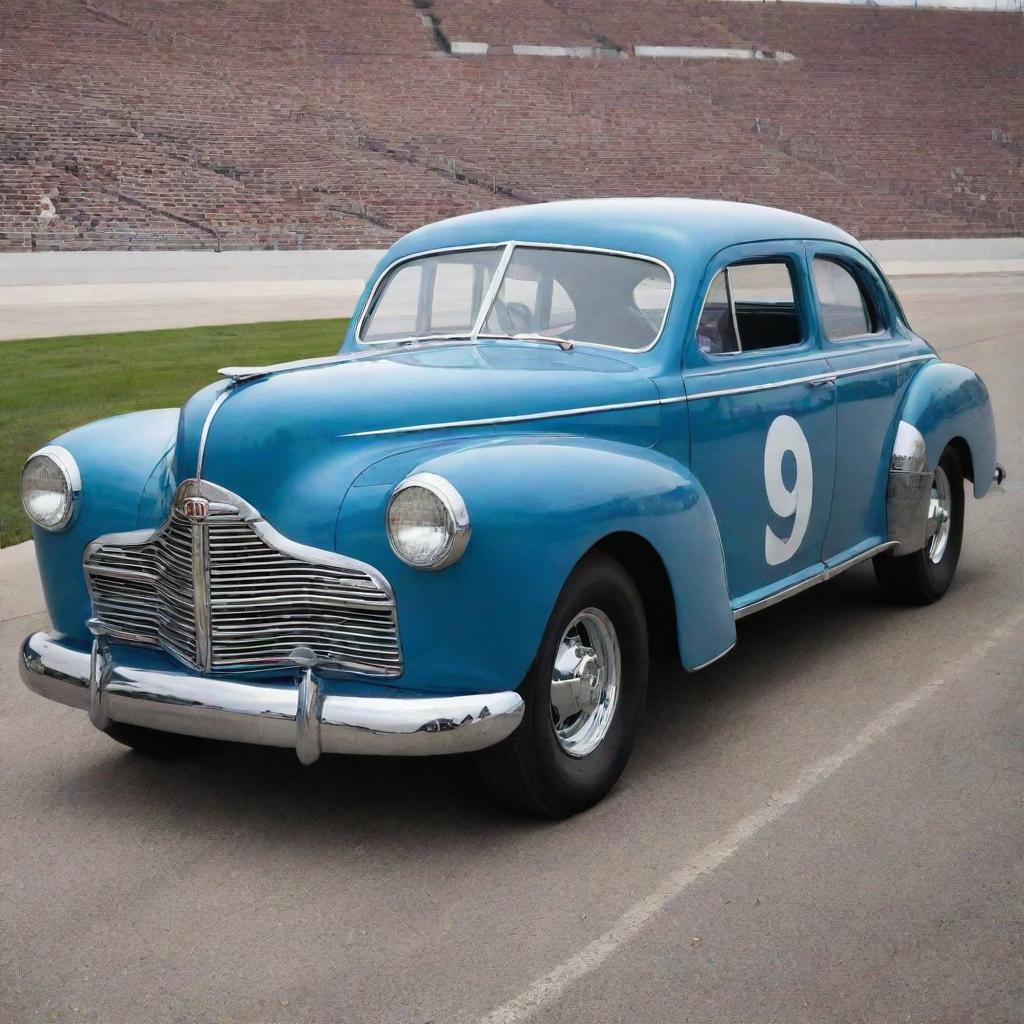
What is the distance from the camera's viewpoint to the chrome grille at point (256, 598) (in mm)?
3443

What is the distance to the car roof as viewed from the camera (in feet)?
15.4

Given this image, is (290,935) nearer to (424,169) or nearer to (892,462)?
(892,462)

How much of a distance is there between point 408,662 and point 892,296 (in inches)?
137

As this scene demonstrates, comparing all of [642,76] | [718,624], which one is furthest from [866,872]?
[642,76]

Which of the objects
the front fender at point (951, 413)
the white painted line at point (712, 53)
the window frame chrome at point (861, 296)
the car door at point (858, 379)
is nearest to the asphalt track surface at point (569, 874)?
the car door at point (858, 379)

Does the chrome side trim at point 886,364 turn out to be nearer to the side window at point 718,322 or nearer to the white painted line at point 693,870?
the side window at point 718,322

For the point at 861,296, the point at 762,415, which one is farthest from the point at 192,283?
the point at 762,415

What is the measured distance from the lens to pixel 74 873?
355 cm

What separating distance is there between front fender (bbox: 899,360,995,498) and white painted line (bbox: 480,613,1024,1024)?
112cm

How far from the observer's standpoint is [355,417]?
12.0ft

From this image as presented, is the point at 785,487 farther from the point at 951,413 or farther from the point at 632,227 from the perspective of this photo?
the point at 951,413

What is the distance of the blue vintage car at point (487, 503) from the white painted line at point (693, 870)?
0.43 m

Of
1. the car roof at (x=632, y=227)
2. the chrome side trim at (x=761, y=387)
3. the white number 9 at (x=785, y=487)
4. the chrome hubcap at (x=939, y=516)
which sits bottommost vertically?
the chrome hubcap at (x=939, y=516)

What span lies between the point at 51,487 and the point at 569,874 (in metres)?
1.91
